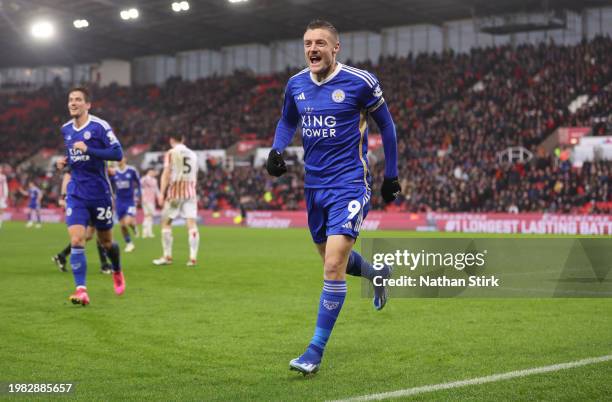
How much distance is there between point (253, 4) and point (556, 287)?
37527mm

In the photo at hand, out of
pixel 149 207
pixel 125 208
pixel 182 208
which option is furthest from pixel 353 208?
pixel 149 207

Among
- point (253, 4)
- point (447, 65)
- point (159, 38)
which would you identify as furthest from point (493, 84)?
point (159, 38)

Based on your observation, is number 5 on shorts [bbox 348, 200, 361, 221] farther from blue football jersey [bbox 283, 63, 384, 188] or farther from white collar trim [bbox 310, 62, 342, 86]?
white collar trim [bbox 310, 62, 342, 86]

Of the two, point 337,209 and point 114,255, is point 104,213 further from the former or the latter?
point 337,209

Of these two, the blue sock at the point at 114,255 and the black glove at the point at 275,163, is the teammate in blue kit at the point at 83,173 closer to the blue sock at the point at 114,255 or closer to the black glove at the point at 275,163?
the blue sock at the point at 114,255

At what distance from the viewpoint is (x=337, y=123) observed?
5996 millimetres

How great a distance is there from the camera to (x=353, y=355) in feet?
20.6

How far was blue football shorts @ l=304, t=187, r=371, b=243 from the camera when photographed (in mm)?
5859

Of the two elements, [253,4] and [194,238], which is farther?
[253,4]

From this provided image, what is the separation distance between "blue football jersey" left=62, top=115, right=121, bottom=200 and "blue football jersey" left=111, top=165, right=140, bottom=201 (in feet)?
28.8

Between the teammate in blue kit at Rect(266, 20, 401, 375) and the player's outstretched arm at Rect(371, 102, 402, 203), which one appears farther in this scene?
the player's outstretched arm at Rect(371, 102, 402, 203)

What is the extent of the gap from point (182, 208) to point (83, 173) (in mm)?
5522

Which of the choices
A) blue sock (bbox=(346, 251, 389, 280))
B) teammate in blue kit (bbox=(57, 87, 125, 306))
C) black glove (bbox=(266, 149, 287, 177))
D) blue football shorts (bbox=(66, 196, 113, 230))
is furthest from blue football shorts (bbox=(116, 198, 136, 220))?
black glove (bbox=(266, 149, 287, 177))

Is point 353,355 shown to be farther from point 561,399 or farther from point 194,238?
point 194,238
